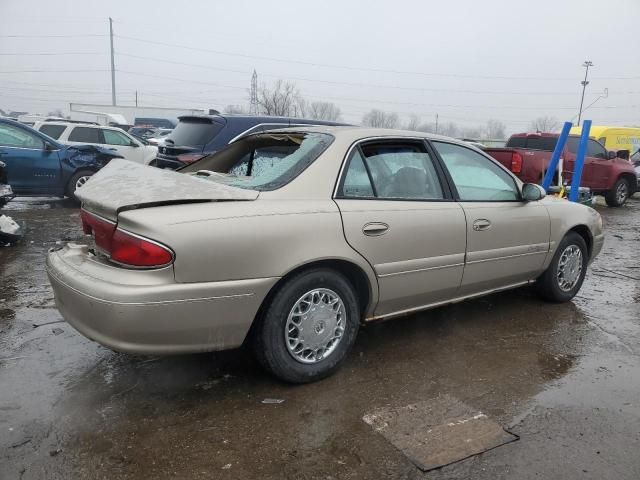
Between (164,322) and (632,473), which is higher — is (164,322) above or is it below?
above

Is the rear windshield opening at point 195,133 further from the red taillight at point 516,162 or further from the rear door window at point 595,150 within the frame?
the rear door window at point 595,150

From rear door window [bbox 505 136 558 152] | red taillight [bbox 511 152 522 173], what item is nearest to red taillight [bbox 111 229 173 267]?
red taillight [bbox 511 152 522 173]

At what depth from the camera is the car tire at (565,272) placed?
4625 millimetres

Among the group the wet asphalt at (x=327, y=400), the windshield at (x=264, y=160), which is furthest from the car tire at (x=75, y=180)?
the windshield at (x=264, y=160)

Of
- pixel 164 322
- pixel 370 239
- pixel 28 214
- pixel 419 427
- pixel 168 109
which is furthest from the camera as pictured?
pixel 168 109

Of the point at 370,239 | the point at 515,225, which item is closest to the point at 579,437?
the point at 370,239

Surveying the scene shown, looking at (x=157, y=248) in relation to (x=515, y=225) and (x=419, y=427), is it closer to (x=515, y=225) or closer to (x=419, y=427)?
(x=419, y=427)

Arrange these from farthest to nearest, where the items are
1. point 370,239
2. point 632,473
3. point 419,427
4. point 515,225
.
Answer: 1. point 515,225
2. point 370,239
3. point 419,427
4. point 632,473

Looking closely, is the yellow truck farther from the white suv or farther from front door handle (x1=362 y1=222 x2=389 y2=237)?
front door handle (x1=362 y1=222 x2=389 y2=237)

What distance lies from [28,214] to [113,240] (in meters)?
7.51

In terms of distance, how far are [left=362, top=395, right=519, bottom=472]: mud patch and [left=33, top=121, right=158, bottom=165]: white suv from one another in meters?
10.4

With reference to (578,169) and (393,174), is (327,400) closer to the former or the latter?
(393,174)

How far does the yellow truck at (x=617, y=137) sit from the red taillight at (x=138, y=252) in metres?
18.1

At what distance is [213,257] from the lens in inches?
103
